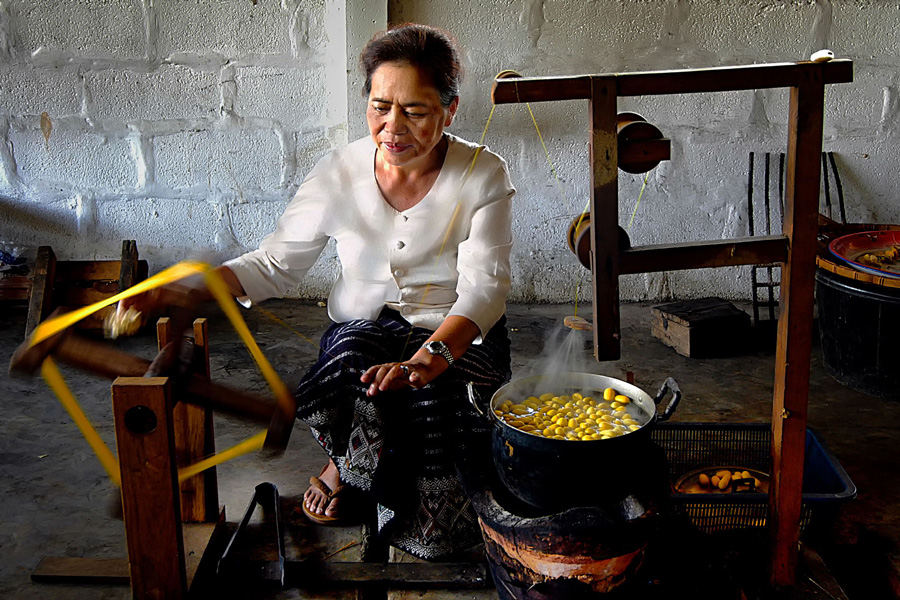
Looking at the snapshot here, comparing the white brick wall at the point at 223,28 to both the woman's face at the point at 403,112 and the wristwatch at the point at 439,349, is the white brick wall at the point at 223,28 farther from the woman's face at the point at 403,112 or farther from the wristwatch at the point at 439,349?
the wristwatch at the point at 439,349

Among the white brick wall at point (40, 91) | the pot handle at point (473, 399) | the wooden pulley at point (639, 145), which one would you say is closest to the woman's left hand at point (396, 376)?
the pot handle at point (473, 399)

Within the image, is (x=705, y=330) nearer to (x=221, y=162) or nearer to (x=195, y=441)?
(x=195, y=441)

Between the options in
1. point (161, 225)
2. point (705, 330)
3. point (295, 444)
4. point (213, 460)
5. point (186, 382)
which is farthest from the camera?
point (161, 225)

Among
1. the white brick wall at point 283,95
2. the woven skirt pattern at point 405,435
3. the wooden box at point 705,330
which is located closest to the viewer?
the woven skirt pattern at point 405,435

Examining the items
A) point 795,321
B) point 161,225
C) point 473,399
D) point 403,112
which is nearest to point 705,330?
point 795,321

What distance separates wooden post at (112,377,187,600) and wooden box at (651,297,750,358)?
2672 millimetres

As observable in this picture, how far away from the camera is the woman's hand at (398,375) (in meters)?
1.92

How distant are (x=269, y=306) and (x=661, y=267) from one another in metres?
3.20

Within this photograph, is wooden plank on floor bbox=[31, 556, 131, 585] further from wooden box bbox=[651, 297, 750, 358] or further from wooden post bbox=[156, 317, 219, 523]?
wooden box bbox=[651, 297, 750, 358]

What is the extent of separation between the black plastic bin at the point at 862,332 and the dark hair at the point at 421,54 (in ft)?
6.63

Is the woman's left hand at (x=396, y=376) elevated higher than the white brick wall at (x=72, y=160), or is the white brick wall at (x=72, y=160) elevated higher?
the white brick wall at (x=72, y=160)

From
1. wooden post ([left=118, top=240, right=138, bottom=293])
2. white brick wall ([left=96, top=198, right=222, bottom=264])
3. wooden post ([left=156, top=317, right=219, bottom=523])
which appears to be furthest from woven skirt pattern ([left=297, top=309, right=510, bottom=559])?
white brick wall ([left=96, top=198, right=222, bottom=264])

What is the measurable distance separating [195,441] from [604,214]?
4.17 feet

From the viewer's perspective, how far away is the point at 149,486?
1.72 metres
